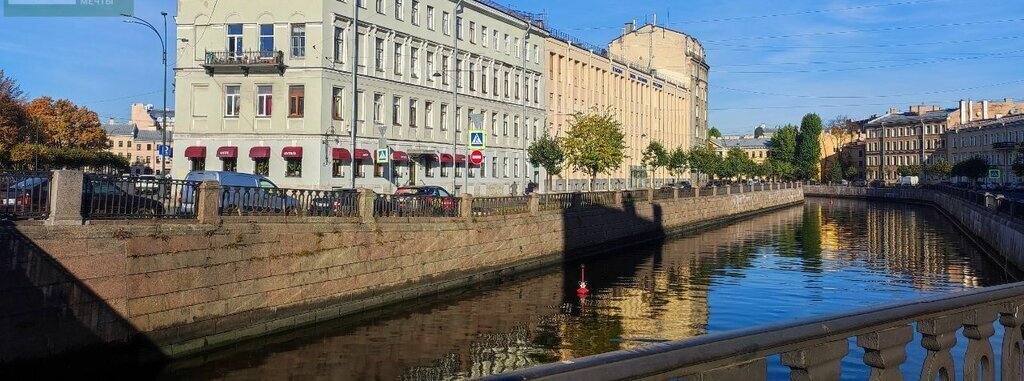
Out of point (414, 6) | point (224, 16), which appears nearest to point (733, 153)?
point (414, 6)

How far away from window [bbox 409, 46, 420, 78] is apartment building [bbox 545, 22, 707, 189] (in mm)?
20695

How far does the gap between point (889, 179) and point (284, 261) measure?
163 meters

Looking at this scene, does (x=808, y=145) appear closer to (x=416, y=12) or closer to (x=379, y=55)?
(x=416, y=12)

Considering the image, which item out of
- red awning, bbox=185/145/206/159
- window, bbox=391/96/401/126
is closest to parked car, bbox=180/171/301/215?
red awning, bbox=185/145/206/159

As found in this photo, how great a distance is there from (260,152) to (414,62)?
1201 centimetres

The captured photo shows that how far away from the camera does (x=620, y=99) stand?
87062 mm

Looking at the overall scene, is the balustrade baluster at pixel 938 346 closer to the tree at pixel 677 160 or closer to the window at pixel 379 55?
the window at pixel 379 55

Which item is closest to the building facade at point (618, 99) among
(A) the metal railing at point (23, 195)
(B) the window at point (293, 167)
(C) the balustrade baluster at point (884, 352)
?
(B) the window at point (293, 167)

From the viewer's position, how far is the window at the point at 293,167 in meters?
45.1

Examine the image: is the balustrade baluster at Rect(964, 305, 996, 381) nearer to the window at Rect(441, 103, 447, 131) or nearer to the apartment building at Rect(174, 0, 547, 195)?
the apartment building at Rect(174, 0, 547, 195)

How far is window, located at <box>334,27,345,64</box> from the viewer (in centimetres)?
4550

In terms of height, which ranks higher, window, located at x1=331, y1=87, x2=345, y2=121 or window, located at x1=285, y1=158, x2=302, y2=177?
window, located at x1=331, y1=87, x2=345, y2=121

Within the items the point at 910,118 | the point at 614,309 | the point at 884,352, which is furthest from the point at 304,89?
the point at 910,118

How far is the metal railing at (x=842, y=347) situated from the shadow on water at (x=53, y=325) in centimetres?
1301
